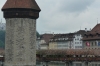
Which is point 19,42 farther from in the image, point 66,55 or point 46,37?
point 46,37

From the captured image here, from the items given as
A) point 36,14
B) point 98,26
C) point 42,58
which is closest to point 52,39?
point 98,26

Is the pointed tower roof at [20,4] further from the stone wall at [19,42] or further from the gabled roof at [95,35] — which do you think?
the gabled roof at [95,35]

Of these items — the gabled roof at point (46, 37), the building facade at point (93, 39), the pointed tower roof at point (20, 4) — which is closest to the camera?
the pointed tower roof at point (20, 4)

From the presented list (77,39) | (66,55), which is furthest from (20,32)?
(77,39)

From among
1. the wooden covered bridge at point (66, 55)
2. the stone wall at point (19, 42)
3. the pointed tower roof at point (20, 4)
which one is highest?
the pointed tower roof at point (20, 4)

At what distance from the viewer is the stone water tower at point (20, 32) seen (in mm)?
22672

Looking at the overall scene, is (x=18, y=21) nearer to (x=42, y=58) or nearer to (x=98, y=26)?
(x=42, y=58)

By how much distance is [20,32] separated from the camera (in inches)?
894

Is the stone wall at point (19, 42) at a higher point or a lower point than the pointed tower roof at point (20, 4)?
lower

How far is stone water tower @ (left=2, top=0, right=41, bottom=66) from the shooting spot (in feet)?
74.4

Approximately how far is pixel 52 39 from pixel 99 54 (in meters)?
35.3

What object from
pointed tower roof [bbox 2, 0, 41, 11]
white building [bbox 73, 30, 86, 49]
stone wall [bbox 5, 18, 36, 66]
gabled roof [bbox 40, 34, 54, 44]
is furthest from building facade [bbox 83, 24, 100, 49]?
gabled roof [bbox 40, 34, 54, 44]

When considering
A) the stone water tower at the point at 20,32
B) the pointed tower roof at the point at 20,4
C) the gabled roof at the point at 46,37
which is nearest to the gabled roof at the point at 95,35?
the pointed tower roof at the point at 20,4

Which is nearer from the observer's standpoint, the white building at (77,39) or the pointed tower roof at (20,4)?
the pointed tower roof at (20,4)
